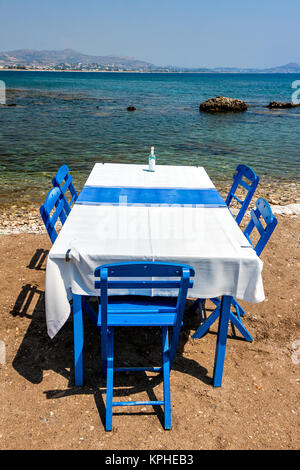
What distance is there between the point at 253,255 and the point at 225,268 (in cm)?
24

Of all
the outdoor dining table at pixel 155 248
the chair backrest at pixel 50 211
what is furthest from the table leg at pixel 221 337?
the chair backrest at pixel 50 211

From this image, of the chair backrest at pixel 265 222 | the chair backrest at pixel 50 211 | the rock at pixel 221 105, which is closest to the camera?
the chair backrest at pixel 265 222

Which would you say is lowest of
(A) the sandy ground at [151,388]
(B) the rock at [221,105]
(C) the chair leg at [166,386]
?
(A) the sandy ground at [151,388]

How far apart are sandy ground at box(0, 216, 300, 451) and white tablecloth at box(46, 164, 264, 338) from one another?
661 millimetres

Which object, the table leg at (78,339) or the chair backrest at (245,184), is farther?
the chair backrest at (245,184)

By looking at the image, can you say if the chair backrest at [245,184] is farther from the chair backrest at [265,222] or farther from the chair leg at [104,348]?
the chair leg at [104,348]

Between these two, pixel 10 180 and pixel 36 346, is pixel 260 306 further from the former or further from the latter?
pixel 10 180

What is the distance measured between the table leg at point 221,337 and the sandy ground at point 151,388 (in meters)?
0.13

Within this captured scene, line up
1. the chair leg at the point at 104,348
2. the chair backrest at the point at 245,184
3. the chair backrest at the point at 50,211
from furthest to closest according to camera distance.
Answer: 1. the chair backrest at the point at 245,184
2. the chair backrest at the point at 50,211
3. the chair leg at the point at 104,348

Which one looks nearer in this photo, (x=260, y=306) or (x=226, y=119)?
(x=260, y=306)

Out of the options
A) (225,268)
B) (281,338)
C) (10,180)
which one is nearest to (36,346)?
(225,268)

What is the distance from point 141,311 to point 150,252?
1.57 ft

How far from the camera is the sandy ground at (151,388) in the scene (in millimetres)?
2715

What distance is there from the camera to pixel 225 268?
276 centimetres
